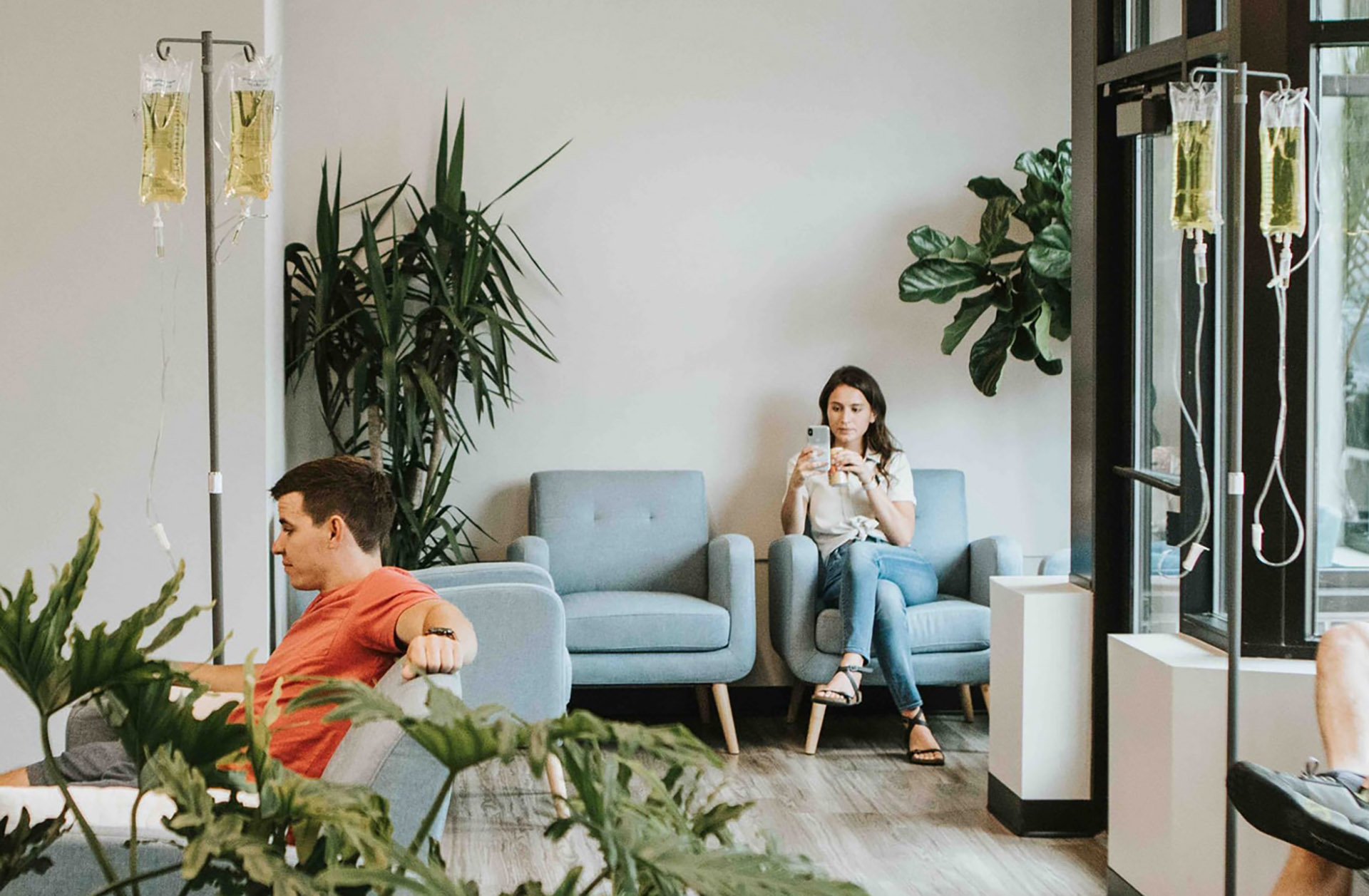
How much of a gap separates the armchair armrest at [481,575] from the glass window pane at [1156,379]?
155 centimetres

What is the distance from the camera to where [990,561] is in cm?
517

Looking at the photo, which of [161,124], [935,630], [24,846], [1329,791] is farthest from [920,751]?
[24,846]

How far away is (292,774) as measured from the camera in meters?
0.94

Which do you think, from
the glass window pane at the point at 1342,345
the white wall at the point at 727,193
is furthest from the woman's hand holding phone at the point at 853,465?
the glass window pane at the point at 1342,345

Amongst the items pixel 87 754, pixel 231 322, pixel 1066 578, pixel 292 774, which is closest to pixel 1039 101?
pixel 1066 578

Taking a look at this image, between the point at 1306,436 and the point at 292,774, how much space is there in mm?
2597

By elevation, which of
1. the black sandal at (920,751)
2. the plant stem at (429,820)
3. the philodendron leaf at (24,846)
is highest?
the plant stem at (429,820)

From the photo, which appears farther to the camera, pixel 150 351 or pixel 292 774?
pixel 150 351

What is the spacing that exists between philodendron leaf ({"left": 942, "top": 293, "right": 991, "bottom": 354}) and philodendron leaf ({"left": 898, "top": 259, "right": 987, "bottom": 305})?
0.06 meters

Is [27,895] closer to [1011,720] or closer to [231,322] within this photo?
[231,322]

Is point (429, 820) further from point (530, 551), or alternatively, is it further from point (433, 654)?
point (530, 551)

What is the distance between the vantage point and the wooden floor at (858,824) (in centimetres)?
355

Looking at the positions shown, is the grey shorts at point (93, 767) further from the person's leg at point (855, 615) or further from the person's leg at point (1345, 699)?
the person's leg at point (855, 615)

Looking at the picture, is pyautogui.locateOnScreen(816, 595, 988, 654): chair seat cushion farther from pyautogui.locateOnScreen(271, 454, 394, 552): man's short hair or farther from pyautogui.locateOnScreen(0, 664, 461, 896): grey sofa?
pyautogui.locateOnScreen(0, 664, 461, 896): grey sofa
